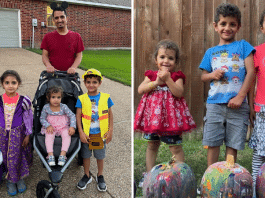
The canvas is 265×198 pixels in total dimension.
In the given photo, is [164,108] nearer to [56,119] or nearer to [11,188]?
[56,119]

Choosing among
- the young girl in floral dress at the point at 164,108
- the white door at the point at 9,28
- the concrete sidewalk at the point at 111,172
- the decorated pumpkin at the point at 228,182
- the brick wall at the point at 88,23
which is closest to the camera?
the decorated pumpkin at the point at 228,182

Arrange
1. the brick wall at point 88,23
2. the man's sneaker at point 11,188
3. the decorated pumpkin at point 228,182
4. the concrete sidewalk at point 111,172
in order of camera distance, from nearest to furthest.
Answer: the decorated pumpkin at point 228,182, the man's sneaker at point 11,188, the concrete sidewalk at point 111,172, the brick wall at point 88,23

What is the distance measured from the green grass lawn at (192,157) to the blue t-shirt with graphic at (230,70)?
2.87ft

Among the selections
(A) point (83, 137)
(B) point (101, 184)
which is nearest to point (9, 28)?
(A) point (83, 137)

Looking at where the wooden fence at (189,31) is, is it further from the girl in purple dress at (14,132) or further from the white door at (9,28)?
the white door at (9,28)

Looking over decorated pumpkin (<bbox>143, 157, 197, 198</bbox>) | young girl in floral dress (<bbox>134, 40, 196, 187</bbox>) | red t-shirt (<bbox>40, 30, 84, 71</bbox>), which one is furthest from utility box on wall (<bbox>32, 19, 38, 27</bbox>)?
decorated pumpkin (<bbox>143, 157, 197, 198</bbox>)

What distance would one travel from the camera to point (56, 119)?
10.4 ft

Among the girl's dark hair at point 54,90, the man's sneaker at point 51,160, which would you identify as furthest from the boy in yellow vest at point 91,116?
the man's sneaker at point 51,160

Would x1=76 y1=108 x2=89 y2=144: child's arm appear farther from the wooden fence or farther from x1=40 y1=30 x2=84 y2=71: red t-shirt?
the wooden fence

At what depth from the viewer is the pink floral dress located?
109 inches

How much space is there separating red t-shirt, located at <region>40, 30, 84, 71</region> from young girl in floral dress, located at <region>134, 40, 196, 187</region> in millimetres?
1176

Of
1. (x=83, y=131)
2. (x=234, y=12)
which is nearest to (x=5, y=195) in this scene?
(x=83, y=131)

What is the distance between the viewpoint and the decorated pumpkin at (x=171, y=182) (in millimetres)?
2156

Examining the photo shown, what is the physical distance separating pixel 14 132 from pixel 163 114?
155 cm
